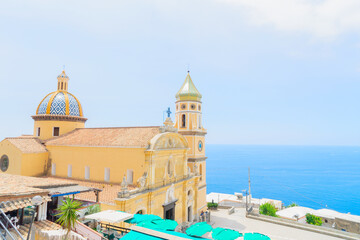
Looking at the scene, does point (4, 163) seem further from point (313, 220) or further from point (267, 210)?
point (313, 220)

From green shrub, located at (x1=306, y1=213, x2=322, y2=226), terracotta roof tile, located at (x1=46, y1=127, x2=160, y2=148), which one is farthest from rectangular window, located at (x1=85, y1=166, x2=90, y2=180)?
green shrub, located at (x1=306, y1=213, x2=322, y2=226)

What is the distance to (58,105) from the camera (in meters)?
31.1

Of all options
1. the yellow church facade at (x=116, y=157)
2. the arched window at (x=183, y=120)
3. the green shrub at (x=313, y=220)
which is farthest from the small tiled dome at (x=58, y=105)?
the green shrub at (x=313, y=220)

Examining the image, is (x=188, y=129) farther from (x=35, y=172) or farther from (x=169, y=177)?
(x=35, y=172)

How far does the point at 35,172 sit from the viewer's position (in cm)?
2655

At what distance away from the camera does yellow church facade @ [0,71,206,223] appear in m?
21.9

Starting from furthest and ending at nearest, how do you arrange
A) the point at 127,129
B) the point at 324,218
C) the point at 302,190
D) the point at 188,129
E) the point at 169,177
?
the point at 302,190 < the point at 188,129 < the point at 324,218 < the point at 127,129 < the point at 169,177

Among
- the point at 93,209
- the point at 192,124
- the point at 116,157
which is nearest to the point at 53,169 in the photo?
the point at 116,157

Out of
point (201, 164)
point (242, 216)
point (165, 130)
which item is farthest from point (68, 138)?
point (242, 216)

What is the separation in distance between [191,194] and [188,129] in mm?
9254

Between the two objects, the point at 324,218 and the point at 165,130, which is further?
the point at 324,218

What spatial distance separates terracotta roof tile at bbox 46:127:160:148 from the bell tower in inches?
403

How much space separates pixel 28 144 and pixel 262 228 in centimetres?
2853

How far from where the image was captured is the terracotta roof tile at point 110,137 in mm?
23797
